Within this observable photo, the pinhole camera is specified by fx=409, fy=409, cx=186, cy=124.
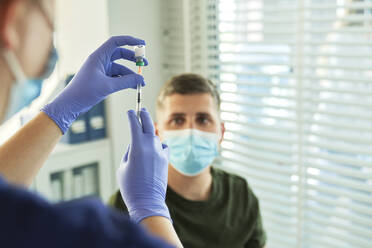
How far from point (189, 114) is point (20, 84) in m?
1.22

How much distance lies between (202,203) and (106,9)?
4.26 ft

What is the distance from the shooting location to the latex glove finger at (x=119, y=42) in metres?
1.16

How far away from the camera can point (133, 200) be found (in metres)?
0.99

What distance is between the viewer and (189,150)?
1711 millimetres

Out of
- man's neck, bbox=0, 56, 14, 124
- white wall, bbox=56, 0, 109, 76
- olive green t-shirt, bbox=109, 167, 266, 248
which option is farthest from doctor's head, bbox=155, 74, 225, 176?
man's neck, bbox=0, 56, 14, 124

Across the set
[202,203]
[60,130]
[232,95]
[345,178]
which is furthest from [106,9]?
[345,178]

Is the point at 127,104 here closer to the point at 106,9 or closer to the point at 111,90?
the point at 106,9

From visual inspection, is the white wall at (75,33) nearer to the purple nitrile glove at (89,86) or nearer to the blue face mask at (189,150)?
the blue face mask at (189,150)

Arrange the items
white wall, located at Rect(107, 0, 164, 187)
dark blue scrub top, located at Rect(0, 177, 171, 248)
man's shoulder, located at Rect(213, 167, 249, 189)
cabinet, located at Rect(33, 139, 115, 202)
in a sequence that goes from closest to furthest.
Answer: dark blue scrub top, located at Rect(0, 177, 171, 248), man's shoulder, located at Rect(213, 167, 249, 189), cabinet, located at Rect(33, 139, 115, 202), white wall, located at Rect(107, 0, 164, 187)

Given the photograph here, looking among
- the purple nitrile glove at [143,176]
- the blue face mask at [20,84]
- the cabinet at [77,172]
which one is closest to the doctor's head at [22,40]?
the blue face mask at [20,84]

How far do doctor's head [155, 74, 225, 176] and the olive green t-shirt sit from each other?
5.5 inches

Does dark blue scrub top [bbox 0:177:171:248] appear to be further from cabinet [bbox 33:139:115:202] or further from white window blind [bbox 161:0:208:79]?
white window blind [bbox 161:0:208:79]

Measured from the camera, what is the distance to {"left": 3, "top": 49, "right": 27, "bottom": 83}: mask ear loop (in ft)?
1.77

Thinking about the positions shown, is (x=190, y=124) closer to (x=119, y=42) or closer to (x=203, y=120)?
(x=203, y=120)
